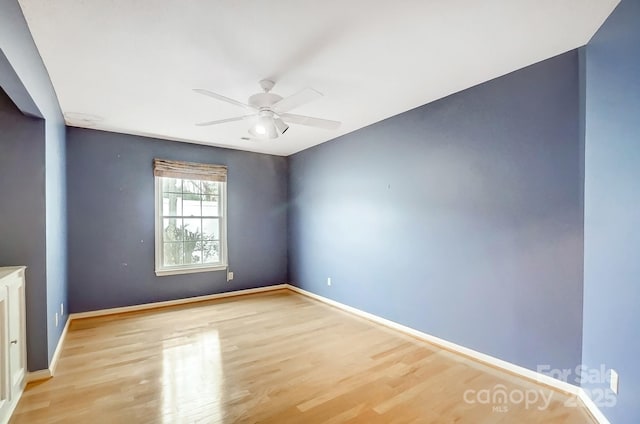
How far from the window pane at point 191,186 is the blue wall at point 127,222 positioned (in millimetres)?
353

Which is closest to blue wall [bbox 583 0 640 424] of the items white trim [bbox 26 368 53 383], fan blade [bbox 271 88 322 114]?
fan blade [bbox 271 88 322 114]

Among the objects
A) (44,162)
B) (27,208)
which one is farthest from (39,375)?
(44,162)

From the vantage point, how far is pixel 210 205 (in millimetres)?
5012

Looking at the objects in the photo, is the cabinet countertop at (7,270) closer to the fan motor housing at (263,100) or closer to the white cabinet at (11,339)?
the white cabinet at (11,339)

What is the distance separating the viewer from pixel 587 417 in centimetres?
196

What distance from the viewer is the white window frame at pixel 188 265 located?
449 cm

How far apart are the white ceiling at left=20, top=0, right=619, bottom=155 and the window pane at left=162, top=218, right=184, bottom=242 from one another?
1861 millimetres

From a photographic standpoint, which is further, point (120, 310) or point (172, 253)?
point (172, 253)

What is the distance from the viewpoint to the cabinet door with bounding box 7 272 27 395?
2055 millimetres

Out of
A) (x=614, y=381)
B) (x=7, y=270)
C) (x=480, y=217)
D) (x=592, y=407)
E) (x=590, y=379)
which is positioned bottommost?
(x=592, y=407)

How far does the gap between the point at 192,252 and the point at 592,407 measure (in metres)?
4.81

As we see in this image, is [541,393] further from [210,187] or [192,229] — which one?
[210,187]

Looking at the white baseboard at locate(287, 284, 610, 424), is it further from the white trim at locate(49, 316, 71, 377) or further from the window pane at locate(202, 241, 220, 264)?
the white trim at locate(49, 316, 71, 377)

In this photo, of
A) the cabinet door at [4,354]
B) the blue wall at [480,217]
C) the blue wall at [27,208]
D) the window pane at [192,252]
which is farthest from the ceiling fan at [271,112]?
the window pane at [192,252]
